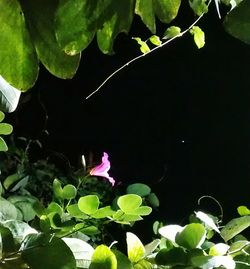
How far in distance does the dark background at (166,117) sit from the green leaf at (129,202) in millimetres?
1803

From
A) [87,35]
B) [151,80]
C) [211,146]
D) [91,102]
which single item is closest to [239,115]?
[211,146]

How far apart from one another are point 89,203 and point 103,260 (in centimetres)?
9

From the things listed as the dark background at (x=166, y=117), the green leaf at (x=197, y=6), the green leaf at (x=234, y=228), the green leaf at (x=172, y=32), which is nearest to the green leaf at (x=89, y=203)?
the green leaf at (x=234, y=228)

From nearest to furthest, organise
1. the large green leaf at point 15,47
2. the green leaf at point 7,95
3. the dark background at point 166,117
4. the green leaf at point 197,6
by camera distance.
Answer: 1. the large green leaf at point 15,47
2. the green leaf at point 7,95
3. the green leaf at point 197,6
4. the dark background at point 166,117

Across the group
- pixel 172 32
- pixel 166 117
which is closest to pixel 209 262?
pixel 172 32

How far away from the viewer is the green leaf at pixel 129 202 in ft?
1.99

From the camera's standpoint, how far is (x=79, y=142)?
2516 millimetres

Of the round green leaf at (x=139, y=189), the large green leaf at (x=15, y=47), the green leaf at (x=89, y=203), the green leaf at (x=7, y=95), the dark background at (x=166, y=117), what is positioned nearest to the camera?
the large green leaf at (x=15, y=47)

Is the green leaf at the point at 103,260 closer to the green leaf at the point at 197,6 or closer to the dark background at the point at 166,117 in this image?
the green leaf at the point at 197,6

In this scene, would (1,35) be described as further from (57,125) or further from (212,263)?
(57,125)

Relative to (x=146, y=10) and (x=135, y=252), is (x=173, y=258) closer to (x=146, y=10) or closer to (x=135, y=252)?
(x=135, y=252)

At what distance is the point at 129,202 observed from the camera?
612 millimetres

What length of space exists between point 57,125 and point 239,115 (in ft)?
2.42

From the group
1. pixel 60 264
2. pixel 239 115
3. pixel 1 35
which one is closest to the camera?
pixel 1 35
